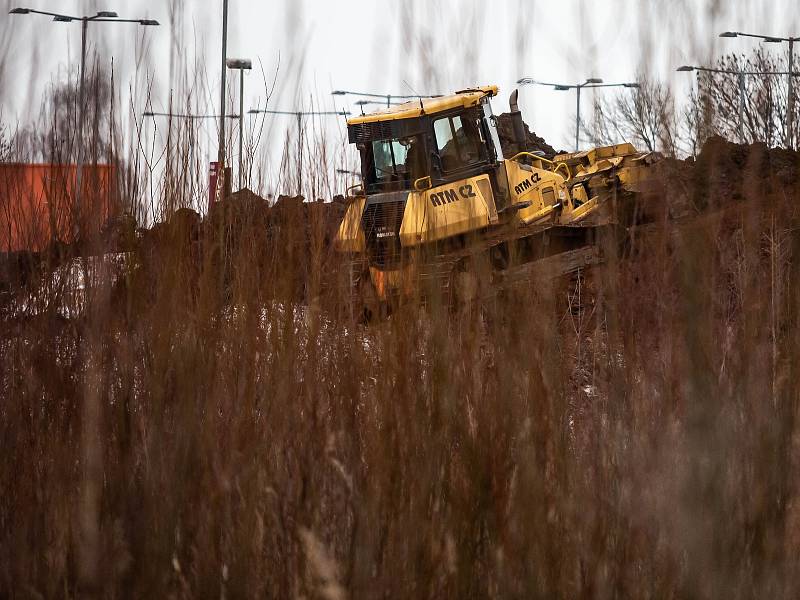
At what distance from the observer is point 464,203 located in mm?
4578

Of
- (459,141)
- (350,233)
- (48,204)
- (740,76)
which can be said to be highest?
(459,141)

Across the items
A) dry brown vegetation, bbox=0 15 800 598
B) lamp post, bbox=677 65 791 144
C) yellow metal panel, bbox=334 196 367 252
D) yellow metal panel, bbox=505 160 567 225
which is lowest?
dry brown vegetation, bbox=0 15 800 598

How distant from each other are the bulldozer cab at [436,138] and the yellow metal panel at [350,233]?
28.7 feet

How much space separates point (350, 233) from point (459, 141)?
9.98 meters

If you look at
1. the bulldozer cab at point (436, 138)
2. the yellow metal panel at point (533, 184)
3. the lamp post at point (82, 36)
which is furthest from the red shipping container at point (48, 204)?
the yellow metal panel at point (533, 184)

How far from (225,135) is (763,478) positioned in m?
1.93

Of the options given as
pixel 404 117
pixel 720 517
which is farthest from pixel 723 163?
pixel 404 117

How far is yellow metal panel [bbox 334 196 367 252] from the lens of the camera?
11.1ft

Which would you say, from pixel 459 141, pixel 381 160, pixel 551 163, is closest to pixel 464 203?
pixel 381 160

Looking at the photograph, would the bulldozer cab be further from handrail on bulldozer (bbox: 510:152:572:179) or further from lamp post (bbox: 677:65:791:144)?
lamp post (bbox: 677:65:791:144)

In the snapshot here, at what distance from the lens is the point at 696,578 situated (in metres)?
2.72

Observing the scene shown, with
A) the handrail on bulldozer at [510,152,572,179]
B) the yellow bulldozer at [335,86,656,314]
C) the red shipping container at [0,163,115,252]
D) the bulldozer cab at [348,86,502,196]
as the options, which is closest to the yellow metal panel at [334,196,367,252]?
the yellow bulldozer at [335,86,656,314]

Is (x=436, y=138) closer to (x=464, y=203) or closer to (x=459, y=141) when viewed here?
(x=459, y=141)

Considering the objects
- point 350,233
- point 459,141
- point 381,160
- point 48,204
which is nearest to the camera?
point 350,233
